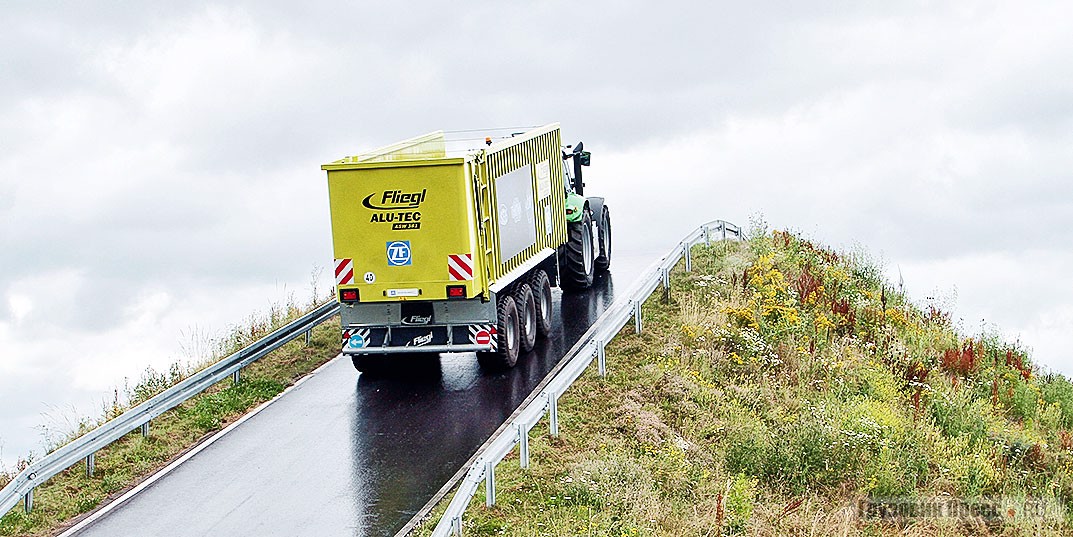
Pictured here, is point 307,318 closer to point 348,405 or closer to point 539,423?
point 348,405

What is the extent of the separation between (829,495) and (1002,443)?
15.3 ft

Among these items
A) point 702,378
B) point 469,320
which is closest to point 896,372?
point 702,378

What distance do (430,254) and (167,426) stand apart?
433 cm

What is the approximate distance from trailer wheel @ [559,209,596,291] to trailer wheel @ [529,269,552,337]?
3.29 meters

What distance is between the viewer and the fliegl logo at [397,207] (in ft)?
54.5

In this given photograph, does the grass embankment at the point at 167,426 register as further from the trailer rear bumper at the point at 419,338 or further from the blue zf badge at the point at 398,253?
the blue zf badge at the point at 398,253

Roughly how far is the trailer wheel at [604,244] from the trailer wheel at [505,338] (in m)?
7.74

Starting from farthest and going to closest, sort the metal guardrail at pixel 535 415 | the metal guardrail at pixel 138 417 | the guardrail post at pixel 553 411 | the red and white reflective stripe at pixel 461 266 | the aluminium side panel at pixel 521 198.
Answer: the aluminium side panel at pixel 521 198 → the red and white reflective stripe at pixel 461 266 → the guardrail post at pixel 553 411 → the metal guardrail at pixel 138 417 → the metal guardrail at pixel 535 415

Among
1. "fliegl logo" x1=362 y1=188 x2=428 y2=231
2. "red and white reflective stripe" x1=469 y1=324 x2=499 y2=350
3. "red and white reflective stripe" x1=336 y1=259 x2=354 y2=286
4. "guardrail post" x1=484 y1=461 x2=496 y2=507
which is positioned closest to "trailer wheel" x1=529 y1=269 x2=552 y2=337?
"red and white reflective stripe" x1=469 y1=324 x2=499 y2=350

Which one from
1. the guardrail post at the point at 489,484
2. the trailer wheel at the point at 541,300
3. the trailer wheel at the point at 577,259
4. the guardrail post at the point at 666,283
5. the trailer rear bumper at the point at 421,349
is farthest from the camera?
the trailer wheel at the point at 577,259

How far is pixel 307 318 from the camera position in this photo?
20.0 metres

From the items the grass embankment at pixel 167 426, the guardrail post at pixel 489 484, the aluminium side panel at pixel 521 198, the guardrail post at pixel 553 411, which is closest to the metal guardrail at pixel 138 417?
the grass embankment at pixel 167 426

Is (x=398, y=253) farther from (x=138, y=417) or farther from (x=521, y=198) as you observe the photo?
(x=138, y=417)

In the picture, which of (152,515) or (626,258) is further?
(626,258)
